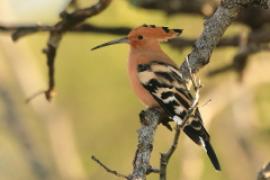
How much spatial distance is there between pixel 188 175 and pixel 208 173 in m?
3.33

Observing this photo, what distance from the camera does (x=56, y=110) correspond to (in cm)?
850

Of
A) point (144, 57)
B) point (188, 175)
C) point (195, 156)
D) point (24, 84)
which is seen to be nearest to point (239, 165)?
point (195, 156)

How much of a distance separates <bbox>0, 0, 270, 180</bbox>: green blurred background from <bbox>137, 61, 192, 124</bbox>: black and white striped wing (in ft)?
4.91

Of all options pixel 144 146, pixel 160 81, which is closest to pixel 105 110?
pixel 160 81

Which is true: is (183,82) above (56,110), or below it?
above

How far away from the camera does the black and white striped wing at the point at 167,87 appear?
165 inches

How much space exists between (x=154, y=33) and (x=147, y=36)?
3.2 inches

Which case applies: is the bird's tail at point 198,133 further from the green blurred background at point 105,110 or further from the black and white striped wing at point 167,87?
the green blurred background at point 105,110

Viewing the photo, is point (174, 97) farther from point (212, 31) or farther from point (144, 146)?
point (144, 146)

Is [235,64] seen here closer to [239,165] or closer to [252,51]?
[252,51]

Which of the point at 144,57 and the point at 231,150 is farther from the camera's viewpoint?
the point at 231,150

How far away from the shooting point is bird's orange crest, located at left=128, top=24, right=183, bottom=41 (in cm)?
479

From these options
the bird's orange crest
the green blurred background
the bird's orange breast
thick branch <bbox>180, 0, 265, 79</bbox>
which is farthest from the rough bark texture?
the green blurred background

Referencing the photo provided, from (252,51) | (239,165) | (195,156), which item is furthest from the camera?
(239,165)
